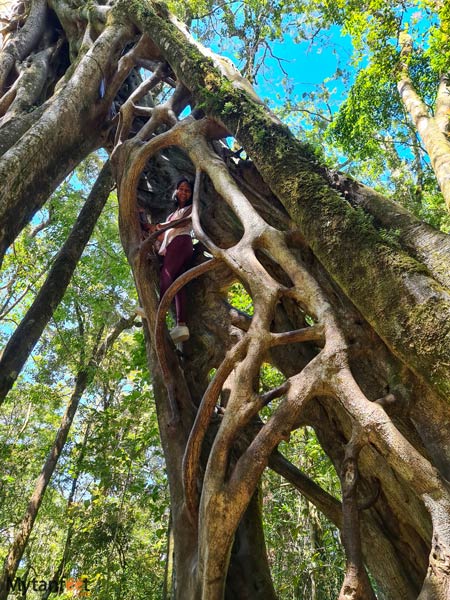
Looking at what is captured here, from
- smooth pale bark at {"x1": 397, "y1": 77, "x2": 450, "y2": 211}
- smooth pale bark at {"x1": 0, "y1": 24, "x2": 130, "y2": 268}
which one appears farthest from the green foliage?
smooth pale bark at {"x1": 0, "y1": 24, "x2": 130, "y2": 268}

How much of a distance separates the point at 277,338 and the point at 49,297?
11.5ft

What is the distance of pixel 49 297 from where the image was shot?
522 centimetres

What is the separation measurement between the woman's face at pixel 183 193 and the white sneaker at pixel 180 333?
1.28 m

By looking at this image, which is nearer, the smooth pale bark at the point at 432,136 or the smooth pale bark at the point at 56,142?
the smooth pale bark at the point at 56,142

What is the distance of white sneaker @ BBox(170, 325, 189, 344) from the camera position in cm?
354

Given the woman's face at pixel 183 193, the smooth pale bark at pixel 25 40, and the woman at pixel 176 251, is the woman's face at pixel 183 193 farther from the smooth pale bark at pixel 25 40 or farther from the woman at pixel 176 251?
the smooth pale bark at pixel 25 40

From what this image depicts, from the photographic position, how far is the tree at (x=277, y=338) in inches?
80.4

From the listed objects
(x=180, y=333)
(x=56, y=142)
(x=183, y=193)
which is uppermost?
(x=56, y=142)

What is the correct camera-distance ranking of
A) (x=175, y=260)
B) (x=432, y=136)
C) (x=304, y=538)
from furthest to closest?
(x=304, y=538) → (x=432, y=136) → (x=175, y=260)

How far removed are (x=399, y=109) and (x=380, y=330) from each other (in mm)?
6558

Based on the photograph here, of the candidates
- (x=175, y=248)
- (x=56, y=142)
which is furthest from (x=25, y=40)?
(x=175, y=248)

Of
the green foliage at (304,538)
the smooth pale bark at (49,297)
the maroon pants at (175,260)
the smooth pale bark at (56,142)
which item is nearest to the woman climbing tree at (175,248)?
the maroon pants at (175,260)

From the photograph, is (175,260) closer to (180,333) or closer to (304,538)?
(180,333)

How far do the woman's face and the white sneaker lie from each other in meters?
1.28
